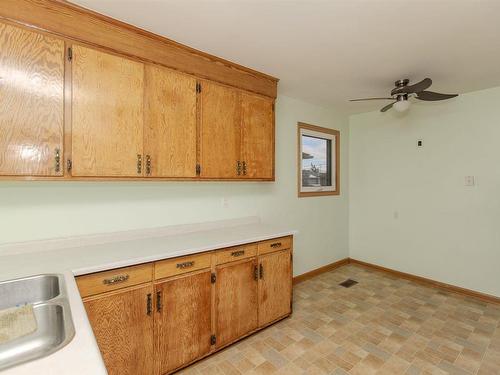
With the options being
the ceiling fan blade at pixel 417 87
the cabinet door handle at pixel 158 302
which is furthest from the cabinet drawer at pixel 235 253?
the ceiling fan blade at pixel 417 87

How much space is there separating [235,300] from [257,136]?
156 centimetres

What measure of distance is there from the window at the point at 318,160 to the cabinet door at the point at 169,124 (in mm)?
1834

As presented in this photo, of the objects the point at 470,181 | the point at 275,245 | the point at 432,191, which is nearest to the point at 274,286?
the point at 275,245

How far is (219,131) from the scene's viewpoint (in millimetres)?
2389

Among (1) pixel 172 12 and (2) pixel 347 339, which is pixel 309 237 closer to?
(2) pixel 347 339

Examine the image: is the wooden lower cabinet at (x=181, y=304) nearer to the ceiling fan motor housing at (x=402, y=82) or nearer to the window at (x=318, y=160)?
the window at (x=318, y=160)

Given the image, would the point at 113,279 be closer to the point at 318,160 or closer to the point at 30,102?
the point at 30,102

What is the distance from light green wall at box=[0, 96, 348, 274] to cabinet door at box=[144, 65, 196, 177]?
36 centimetres

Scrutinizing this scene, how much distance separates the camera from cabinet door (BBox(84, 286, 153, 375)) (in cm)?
157

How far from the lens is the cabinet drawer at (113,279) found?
151 cm

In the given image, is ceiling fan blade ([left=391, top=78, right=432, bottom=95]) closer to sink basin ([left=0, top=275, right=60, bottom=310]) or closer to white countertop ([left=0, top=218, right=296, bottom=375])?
white countertop ([left=0, top=218, right=296, bottom=375])

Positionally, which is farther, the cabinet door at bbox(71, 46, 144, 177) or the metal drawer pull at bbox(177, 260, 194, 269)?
the metal drawer pull at bbox(177, 260, 194, 269)

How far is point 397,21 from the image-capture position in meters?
1.80

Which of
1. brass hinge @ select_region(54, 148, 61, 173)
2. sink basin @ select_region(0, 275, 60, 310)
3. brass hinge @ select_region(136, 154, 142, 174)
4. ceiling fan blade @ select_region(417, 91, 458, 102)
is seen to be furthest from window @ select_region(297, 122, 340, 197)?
sink basin @ select_region(0, 275, 60, 310)
